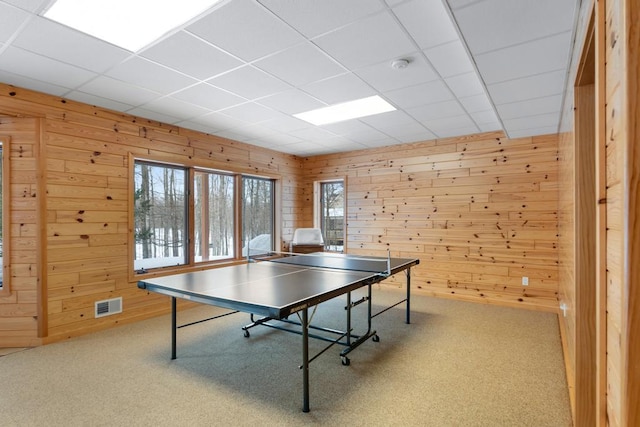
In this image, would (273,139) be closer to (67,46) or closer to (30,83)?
(30,83)

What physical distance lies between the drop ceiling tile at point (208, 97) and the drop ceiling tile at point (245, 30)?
863 mm

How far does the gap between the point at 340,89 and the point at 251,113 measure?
1.30 metres

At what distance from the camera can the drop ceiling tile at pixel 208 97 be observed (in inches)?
130

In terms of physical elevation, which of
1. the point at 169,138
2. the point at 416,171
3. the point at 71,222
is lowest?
the point at 71,222

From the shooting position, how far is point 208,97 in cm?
351

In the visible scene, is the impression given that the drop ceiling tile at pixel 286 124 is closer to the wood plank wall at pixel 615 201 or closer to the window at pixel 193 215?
the window at pixel 193 215

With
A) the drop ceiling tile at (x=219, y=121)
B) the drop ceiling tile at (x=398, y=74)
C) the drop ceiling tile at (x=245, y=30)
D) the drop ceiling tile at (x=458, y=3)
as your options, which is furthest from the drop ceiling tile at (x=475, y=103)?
the drop ceiling tile at (x=219, y=121)

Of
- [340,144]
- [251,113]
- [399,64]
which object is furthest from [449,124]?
[251,113]

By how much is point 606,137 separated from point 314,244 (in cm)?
512

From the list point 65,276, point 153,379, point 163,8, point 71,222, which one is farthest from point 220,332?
point 163,8

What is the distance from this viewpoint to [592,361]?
183 centimetres

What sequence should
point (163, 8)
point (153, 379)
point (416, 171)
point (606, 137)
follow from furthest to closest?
1. point (416, 171)
2. point (153, 379)
3. point (163, 8)
4. point (606, 137)

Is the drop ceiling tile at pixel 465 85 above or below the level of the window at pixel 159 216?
above

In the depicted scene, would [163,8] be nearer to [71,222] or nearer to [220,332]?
[71,222]
